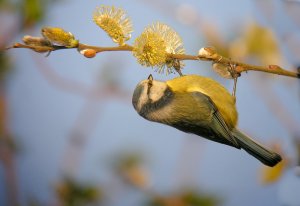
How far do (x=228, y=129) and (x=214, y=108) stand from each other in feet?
0.16

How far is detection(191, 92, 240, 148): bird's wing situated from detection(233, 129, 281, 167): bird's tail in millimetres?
20

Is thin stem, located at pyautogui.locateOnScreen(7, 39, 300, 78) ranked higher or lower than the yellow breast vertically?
lower

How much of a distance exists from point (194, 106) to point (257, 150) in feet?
0.48

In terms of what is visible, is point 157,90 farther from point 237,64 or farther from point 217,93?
point 237,64

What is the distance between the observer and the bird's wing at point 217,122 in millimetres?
734

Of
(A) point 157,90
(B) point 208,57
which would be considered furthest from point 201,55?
(A) point 157,90

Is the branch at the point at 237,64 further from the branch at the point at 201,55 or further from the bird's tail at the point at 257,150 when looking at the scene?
the bird's tail at the point at 257,150

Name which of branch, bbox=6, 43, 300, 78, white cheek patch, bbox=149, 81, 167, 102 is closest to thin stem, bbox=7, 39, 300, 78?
branch, bbox=6, 43, 300, 78

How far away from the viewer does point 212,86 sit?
770mm

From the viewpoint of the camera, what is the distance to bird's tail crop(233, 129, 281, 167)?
686mm

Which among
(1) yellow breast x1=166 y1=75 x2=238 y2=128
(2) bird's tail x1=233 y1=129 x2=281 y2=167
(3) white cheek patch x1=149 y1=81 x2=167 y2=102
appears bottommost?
(2) bird's tail x1=233 y1=129 x2=281 y2=167

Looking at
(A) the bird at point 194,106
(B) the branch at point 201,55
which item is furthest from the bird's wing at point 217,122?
(B) the branch at point 201,55

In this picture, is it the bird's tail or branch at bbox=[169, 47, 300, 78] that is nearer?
branch at bbox=[169, 47, 300, 78]

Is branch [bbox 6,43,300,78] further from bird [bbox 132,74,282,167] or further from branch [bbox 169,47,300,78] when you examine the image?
bird [bbox 132,74,282,167]
